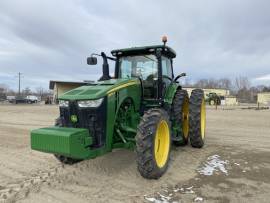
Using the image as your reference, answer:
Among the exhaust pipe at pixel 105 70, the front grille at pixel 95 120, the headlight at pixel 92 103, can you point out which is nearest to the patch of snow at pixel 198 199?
the front grille at pixel 95 120

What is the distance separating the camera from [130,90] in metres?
6.18

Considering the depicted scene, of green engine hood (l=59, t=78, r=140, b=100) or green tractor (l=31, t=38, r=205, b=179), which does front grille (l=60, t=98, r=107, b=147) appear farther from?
green engine hood (l=59, t=78, r=140, b=100)

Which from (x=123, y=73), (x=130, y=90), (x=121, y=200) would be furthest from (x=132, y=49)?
(x=121, y=200)

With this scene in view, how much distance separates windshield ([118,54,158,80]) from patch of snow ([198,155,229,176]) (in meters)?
2.29

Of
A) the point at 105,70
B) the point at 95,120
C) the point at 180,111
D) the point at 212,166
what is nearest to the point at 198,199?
the point at 212,166

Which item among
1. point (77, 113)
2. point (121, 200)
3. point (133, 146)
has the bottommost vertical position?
A: point (121, 200)

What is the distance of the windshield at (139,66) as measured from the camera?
277 inches

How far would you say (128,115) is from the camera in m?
6.21

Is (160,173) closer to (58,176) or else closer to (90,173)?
(90,173)

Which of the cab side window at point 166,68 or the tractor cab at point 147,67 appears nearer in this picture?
the tractor cab at point 147,67

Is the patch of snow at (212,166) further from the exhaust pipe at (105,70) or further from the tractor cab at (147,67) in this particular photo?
the exhaust pipe at (105,70)

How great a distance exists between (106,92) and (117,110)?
19.1 inches

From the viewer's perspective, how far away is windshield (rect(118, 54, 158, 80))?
7.04 meters

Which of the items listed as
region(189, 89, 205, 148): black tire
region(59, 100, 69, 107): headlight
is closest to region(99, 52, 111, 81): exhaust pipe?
region(59, 100, 69, 107): headlight
